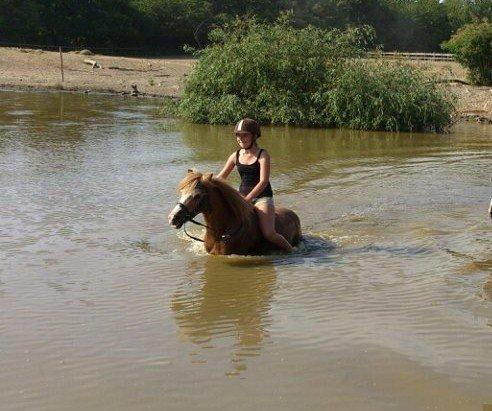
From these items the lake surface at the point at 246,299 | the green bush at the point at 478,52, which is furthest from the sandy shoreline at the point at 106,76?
the lake surface at the point at 246,299

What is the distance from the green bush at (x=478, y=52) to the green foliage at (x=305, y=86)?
1324 centimetres

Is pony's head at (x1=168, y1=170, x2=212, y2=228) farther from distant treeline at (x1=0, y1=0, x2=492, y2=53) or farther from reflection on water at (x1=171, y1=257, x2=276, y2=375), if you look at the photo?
distant treeline at (x1=0, y1=0, x2=492, y2=53)

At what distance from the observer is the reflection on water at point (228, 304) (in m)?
6.74

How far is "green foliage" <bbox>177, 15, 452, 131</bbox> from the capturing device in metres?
25.9

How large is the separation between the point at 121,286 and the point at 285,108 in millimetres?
18770

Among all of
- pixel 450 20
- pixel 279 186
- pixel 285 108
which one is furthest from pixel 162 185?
pixel 450 20

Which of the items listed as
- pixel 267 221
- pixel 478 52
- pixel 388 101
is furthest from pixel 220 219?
pixel 478 52

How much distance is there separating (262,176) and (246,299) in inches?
80.5

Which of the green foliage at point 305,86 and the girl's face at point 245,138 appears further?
the green foliage at point 305,86

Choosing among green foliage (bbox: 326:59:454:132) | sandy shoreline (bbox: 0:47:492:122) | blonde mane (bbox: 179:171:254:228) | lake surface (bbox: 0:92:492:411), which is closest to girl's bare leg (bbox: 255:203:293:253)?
blonde mane (bbox: 179:171:254:228)

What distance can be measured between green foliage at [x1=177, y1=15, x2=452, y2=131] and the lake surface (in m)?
9.36

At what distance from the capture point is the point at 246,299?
8.03m

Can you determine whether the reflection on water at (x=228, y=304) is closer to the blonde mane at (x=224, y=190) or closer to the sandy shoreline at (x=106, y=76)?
the blonde mane at (x=224, y=190)

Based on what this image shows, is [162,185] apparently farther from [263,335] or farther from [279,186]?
[263,335]
